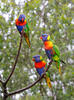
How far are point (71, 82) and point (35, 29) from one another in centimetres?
197

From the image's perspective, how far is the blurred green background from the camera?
4.04 meters

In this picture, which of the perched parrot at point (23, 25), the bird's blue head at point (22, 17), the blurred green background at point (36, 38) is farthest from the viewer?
the blurred green background at point (36, 38)

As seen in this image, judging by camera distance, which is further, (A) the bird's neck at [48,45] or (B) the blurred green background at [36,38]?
(B) the blurred green background at [36,38]

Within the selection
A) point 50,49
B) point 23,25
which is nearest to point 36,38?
point 23,25

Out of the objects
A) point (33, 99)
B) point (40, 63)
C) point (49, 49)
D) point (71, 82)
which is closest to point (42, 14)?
point (71, 82)

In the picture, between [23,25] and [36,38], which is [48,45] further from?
[36,38]

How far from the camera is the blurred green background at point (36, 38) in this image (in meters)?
4.04

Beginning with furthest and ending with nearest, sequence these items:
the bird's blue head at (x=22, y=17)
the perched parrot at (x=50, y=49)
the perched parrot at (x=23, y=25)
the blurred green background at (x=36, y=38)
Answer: the blurred green background at (x=36, y=38) → the bird's blue head at (x=22, y=17) → the perched parrot at (x=23, y=25) → the perched parrot at (x=50, y=49)

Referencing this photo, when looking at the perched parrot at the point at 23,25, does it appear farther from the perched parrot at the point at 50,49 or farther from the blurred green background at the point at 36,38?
the blurred green background at the point at 36,38

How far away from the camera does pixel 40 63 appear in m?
2.76

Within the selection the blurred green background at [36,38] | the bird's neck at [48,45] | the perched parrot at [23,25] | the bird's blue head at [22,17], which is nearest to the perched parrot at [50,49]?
the bird's neck at [48,45]

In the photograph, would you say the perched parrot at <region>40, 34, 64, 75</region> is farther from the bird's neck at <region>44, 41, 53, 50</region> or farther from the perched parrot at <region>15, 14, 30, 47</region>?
the perched parrot at <region>15, 14, 30, 47</region>

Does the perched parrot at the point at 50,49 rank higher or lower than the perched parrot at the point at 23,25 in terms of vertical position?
lower

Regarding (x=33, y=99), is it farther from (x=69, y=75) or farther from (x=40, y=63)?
(x=69, y=75)
